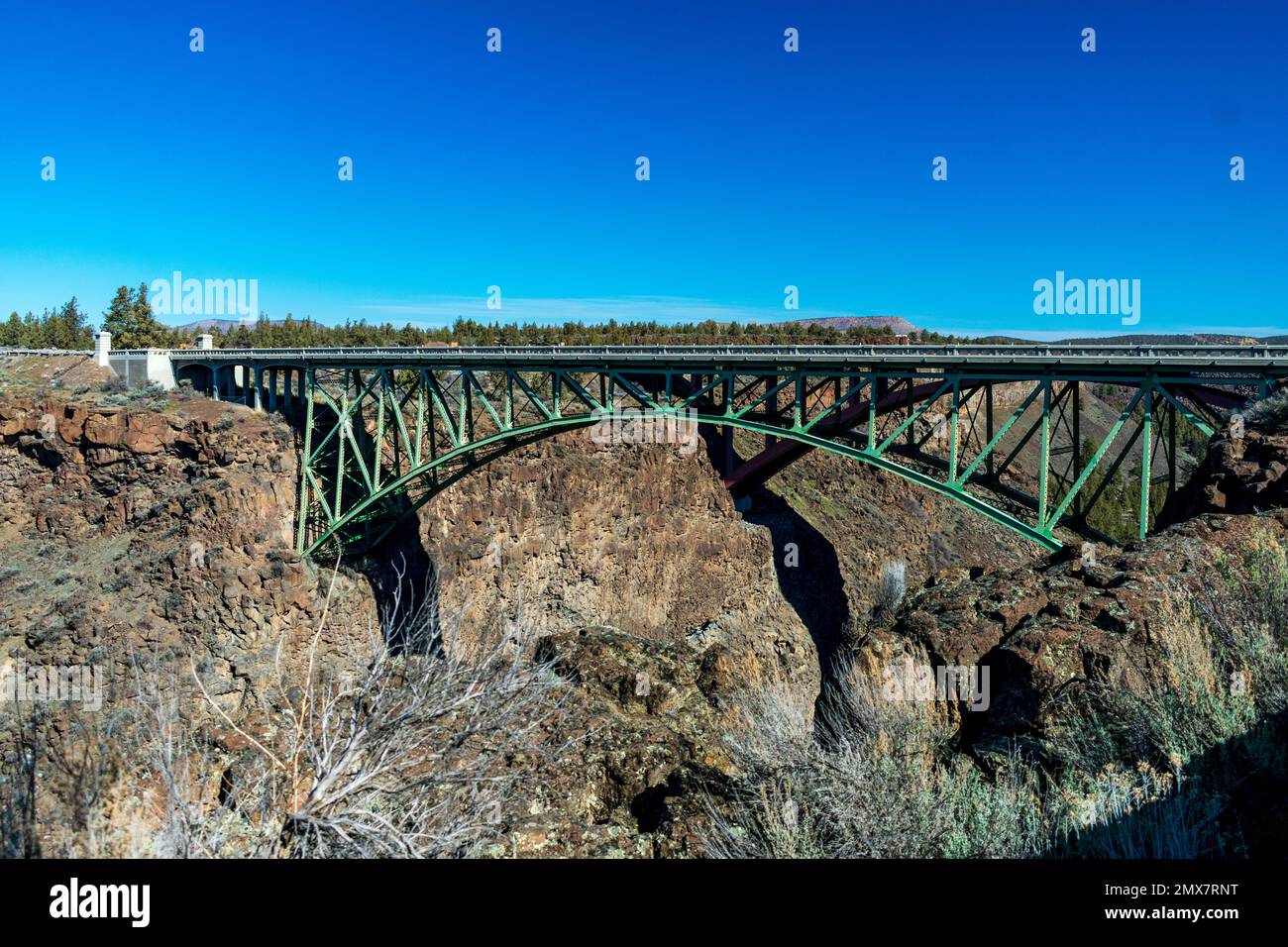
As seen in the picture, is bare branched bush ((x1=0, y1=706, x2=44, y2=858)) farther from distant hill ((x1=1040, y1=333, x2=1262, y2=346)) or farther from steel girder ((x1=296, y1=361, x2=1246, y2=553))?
distant hill ((x1=1040, y1=333, x2=1262, y2=346))

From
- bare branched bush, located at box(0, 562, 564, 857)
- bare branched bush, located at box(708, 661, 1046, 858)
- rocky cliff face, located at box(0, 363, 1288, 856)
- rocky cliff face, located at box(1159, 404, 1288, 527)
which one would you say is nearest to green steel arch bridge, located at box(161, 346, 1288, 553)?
rocky cliff face, located at box(1159, 404, 1288, 527)

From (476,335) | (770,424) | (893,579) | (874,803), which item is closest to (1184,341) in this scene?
(893,579)

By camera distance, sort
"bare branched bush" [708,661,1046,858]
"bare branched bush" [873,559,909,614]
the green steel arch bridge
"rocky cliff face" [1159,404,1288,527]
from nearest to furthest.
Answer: "bare branched bush" [708,661,1046,858] → "rocky cliff face" [1159,404,1288,527] → the green steel arch bridge → "bare branched bush" [873,559,909,614]

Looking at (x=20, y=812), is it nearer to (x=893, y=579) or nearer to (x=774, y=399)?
(x=774, y=399)

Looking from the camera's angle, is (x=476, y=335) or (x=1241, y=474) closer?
(x=1241, y=474)

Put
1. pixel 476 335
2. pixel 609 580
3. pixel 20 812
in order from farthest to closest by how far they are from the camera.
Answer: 1. pixel 476 335
2. pixel 609 580
3. pixel 20 812
